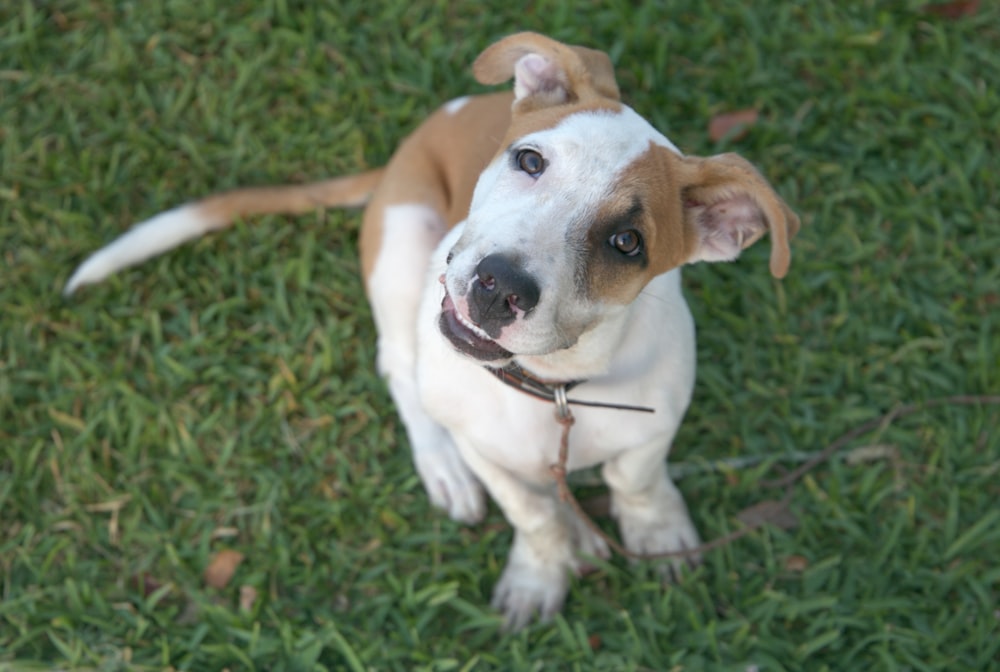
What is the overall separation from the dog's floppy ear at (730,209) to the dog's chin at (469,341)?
2.23ft

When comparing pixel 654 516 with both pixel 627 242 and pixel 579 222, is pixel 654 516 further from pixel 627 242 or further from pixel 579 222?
pixel 579 222

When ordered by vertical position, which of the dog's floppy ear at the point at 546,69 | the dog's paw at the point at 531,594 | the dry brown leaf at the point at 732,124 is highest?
Answer: the dog's floppy ear at the point at 546,69

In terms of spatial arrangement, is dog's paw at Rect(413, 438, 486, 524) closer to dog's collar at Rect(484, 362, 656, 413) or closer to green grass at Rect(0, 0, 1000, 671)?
→ green grass at Rect(0, 0, 1000, 671)

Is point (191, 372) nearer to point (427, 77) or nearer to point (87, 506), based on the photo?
point (87, 506)

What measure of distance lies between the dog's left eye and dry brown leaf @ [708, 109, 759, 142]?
232 cm

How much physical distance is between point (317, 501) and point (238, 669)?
2.46 ft

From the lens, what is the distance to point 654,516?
3971 mm

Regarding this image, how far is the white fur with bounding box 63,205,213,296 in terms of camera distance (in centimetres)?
438

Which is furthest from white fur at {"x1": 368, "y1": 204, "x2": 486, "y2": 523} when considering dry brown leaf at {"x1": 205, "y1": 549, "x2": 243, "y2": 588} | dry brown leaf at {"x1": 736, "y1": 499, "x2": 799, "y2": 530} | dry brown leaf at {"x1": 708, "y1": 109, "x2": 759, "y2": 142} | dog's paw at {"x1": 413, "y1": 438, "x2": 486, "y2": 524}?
dry brown leaf at {"x1": 708, "y1": 109, "x2": 759, "y2": 142}

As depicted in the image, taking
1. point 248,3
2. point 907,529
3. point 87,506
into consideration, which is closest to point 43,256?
point 87,506

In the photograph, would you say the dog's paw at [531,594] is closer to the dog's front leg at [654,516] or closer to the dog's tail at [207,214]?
the dog's front leg at [654,516]

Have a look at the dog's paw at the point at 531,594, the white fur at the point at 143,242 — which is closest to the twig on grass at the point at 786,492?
the dog's paw at the point at 531,594

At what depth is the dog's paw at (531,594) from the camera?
394 centimetres

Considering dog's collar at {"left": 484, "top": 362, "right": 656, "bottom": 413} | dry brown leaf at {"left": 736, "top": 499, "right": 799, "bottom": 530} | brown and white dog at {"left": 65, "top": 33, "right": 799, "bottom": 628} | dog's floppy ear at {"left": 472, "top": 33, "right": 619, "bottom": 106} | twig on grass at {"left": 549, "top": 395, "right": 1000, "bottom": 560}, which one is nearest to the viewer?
brown and white dog at {"left": 65, "top": 33, "right": 799, "bottom": 628}
